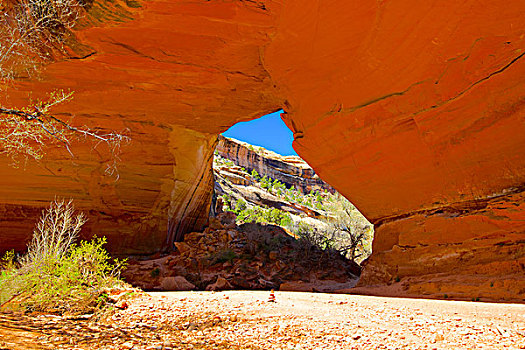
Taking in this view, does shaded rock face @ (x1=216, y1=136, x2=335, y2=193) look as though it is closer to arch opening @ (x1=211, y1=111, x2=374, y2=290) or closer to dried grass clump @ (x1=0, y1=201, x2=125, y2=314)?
arch opening @ (x1=211, y1=111, x2=374, y2=290)

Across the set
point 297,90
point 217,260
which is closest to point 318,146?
point 297,90

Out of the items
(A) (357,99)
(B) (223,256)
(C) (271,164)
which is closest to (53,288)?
(A) (357,99)

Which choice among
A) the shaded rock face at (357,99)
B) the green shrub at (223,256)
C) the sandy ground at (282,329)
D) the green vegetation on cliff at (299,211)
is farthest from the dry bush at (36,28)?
the green vegetation on cliff at (299,211)

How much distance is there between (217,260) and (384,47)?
7.52 m

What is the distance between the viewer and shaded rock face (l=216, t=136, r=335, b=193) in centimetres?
4453

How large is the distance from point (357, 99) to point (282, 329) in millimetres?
5110

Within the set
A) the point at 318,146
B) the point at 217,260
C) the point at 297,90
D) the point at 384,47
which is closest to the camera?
the point at 384,47

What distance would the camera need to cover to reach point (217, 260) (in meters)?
9.37

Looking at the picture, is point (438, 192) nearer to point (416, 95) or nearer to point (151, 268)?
point (416, 95)

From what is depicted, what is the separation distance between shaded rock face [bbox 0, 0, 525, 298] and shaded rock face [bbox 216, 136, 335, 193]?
34.5 m

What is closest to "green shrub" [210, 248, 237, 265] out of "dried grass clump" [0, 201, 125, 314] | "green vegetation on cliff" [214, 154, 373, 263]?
"green vegetation on cliff" [214, 154, 373, 263]

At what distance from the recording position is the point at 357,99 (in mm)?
6234

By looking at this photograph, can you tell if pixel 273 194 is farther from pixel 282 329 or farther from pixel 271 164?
pixel 282 329

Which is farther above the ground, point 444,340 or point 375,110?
point 375,110
